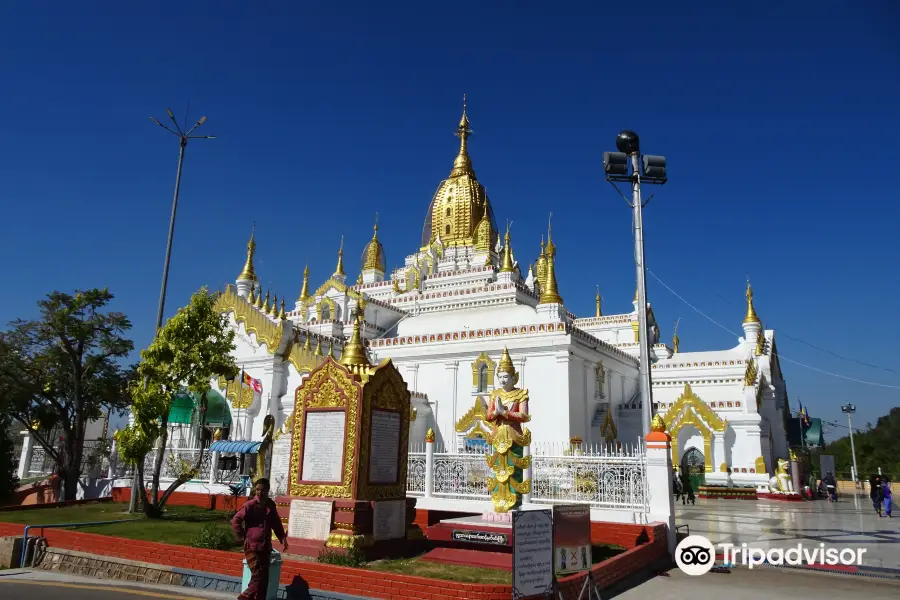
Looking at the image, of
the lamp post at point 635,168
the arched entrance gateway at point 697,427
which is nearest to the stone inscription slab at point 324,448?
the lamp post at point 635,168

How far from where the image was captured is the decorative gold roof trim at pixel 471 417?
25703 mm

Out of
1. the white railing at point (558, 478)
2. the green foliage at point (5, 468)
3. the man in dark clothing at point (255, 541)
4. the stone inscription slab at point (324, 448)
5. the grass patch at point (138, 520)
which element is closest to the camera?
the man in dark clothing at point (255, 541)

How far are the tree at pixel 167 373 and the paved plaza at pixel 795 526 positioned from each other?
499 inches

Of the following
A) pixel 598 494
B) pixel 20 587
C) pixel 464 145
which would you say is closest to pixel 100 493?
pixel 20 587

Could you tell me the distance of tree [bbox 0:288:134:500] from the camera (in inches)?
853

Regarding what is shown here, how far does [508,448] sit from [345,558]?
342 cm

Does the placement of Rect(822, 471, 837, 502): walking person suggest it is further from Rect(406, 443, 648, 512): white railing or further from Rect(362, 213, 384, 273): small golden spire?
Rect(362, 213, 384, 273): small golden spire

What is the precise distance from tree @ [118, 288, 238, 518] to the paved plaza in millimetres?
12684

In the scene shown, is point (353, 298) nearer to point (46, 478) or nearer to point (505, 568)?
point (46, 478)

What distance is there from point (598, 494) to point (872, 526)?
10411 mm

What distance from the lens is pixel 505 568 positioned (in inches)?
376

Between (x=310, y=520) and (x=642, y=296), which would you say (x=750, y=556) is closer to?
(x=642, y=296)

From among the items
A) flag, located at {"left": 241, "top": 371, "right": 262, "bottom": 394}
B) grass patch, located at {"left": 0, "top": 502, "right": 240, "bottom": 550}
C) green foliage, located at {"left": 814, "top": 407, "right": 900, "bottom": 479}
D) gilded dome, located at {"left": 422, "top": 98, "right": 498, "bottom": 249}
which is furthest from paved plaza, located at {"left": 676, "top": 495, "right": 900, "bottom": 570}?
green foliage, located at {"left": 814, "top": 407, "right": 900, "bottom": 479}

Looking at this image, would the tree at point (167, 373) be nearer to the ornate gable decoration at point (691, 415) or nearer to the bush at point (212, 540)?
the bush at point (212, 540)
